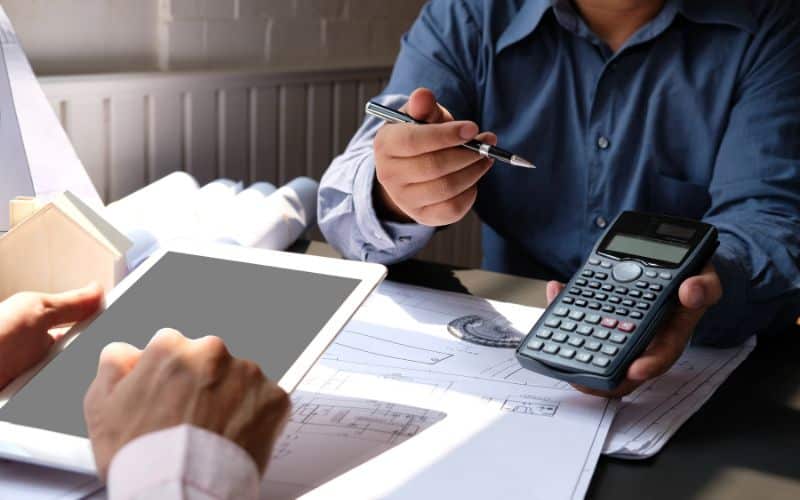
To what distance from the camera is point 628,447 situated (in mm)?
635

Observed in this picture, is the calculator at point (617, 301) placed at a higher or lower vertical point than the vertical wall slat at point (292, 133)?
higher

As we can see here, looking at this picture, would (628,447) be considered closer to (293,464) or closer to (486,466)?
(486,466)

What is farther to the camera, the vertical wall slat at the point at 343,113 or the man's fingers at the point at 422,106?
the vertical wall slat at the point at 343,113

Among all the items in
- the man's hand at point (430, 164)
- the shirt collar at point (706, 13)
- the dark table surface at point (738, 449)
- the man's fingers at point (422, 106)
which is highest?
the shirt collar at point (706, 13)

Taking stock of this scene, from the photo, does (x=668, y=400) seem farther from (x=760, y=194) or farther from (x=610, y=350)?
(x=760, y=194)

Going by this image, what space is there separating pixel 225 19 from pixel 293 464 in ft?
3.85

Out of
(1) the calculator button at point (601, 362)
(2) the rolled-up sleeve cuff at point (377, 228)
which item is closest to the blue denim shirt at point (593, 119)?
(2) the rolled-up sleeve cuff at point (377, 228)

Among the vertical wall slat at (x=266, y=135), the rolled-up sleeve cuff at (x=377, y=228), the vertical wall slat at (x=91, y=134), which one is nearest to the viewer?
the rolled-up sleeve cuff at (x=377, y=228)

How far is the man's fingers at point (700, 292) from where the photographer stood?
2.41ft

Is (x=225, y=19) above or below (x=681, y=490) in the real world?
above

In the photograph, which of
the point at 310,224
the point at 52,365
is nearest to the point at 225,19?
the point at 310,224

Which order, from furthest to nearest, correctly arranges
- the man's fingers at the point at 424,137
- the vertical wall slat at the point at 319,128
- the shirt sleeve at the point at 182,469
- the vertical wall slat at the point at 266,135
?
the vertical wall slat at the point at 319,128, the vertical wall slat at the point at 266,135, the man's fingers at the point at 424,137, the shirt sleeve at the point at 182,469

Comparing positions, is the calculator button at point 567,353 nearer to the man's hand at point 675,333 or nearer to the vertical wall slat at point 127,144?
the man's hand at point 675,333

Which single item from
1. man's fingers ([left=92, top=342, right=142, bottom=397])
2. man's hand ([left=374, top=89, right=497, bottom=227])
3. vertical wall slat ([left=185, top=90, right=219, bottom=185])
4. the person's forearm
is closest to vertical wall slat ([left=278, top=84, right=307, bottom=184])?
vertical wall slat ([left=185, top=90, right=219, bottom=185])
